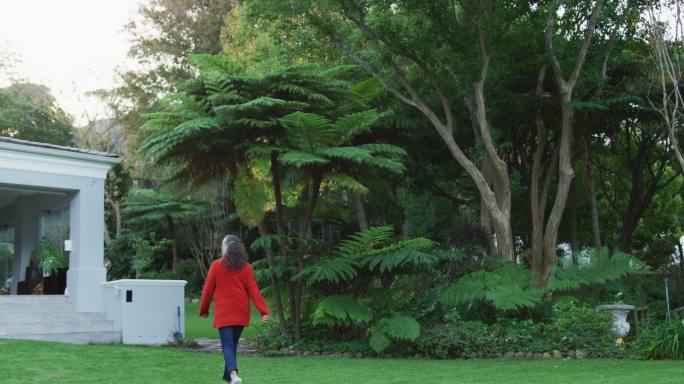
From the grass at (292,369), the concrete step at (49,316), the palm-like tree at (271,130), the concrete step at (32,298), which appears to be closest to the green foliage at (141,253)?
the concrete step at (32,298)

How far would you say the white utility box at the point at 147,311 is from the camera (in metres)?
13.1

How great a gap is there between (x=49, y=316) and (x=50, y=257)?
218 cm

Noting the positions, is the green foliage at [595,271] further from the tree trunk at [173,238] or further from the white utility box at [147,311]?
the tree trunk at [173,238]

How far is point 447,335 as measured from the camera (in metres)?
10.5

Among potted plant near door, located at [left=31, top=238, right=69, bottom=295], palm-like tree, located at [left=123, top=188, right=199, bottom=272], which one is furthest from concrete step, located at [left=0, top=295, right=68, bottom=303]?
palm-like tree, located at [left=123, top=188, right=199, bottom=272]

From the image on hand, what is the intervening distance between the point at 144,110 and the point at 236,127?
16.7m

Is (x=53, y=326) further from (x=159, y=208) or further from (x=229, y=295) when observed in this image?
(x=159, y=208)

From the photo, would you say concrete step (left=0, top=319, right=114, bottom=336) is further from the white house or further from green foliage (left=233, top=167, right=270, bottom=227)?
green foliage (left=233, top=167, right=270, bottom=227)

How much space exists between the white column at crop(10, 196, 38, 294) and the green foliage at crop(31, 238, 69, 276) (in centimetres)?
108

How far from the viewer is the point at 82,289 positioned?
1370 cm

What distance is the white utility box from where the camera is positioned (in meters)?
13.1

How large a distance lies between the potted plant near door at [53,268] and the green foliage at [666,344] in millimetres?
10541

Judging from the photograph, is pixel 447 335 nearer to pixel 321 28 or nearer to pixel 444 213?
pixel 321 28

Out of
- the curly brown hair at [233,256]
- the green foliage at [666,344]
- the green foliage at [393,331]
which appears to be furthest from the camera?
the green foliage at [393,331]
